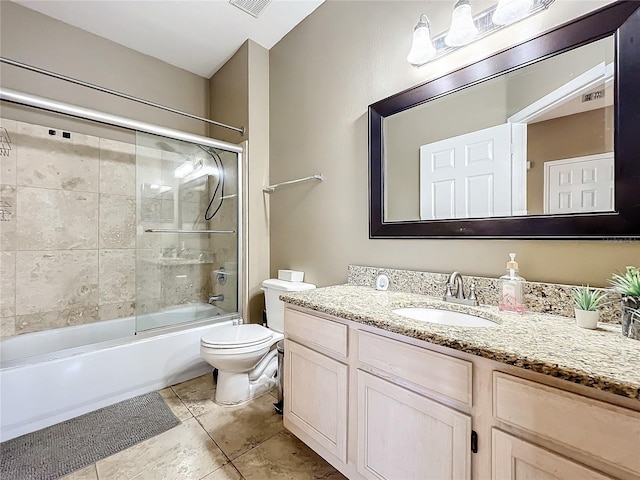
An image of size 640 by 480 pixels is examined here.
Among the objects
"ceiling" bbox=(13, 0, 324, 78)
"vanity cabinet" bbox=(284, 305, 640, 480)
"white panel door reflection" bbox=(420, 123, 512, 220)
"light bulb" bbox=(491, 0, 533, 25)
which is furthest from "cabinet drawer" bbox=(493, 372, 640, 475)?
"ceiling" bbox=(13, 0, 324, 78)

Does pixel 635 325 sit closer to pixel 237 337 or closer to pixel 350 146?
pixel 350 146

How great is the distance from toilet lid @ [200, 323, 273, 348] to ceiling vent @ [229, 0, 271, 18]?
224 cm

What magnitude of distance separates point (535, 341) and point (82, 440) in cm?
209

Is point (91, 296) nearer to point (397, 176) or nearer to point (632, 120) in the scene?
point (397, 176)

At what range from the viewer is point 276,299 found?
2.10 m

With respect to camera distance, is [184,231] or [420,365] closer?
[420,365]

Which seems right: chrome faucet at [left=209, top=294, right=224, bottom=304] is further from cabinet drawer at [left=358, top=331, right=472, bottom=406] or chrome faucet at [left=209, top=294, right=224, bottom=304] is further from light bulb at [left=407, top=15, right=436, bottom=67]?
light bulb at [left=407, top=15, right=436, bottom=67]

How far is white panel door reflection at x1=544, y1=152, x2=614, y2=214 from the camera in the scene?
3.13 feet

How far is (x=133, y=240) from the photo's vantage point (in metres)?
2.40

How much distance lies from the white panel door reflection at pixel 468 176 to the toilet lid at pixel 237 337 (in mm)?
1208

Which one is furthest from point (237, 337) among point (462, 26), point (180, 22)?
point (180, 22)

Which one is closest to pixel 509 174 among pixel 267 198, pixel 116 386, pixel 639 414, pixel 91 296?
pixel 639 414

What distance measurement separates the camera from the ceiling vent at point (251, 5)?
1944 millimetres

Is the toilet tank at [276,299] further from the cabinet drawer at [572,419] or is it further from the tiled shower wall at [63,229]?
the cabinet drawer at [572,419]
